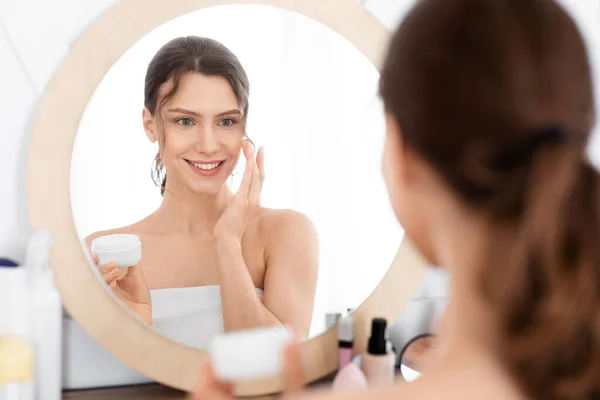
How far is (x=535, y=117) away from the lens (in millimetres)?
413

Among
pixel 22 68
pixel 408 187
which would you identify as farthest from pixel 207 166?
pixel 408 187

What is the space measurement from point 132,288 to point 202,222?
0.41 feet

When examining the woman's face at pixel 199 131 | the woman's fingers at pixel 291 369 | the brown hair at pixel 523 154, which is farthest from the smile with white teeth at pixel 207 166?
the brown hair at pixel 523 154

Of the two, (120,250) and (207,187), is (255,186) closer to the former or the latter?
(207,187)

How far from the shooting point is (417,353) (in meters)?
0.94

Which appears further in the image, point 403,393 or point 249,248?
point 249,248

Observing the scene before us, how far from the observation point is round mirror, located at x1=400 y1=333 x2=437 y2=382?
0.93 m

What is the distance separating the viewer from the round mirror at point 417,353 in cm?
93

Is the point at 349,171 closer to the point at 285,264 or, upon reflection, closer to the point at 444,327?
the point at 285,264

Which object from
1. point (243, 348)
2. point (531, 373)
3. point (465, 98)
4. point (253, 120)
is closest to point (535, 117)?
point (465, 98)

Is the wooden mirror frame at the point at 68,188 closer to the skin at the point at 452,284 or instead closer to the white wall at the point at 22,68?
the white wall at the point at 22,68

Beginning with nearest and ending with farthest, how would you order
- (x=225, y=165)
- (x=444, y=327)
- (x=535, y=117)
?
(x=535, y=117) < (x=444, y=327) < (x=225, y=165)

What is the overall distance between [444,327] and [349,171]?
41 centimetres

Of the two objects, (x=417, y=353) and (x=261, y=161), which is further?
(x=417, y=353)
